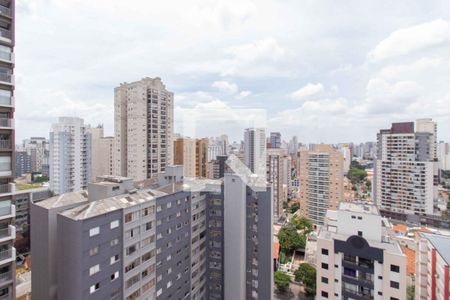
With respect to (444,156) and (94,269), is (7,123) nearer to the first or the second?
(94,269)

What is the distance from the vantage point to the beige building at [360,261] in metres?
5.04

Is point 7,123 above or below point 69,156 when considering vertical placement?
above

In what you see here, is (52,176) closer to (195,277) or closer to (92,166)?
(92,166)

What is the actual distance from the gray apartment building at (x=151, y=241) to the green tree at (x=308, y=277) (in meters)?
2.28

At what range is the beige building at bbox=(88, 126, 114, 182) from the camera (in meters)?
16.8

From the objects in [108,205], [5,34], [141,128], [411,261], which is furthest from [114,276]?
[411,261]

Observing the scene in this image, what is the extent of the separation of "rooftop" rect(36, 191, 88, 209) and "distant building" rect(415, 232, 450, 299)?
8.85 meters

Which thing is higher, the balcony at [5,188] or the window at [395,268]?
the balcony at [5,188]

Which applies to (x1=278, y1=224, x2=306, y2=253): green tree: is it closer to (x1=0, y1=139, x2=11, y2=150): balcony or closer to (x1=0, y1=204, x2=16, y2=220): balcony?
(x1=0, y1=204, x2=16, y2=220): balcony

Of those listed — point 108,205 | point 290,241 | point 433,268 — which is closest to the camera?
point 108,205

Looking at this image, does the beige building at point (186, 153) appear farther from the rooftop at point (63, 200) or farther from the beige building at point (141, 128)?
the rooftop at point (63, 200)

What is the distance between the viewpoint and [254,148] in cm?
859

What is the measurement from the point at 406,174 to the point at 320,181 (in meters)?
6.67

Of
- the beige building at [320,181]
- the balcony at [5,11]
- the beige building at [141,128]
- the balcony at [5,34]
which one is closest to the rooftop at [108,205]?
the balcony at [5,34]
